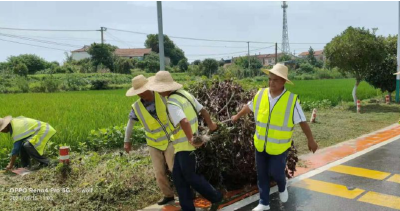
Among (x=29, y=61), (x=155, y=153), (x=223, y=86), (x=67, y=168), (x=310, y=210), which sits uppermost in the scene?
(x=29, y=61)

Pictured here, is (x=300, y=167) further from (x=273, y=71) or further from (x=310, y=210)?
(x=273, y=71)

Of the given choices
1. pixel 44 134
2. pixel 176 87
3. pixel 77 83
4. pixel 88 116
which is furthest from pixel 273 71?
pixel 77 83

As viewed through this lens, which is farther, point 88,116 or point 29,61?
point 29,61

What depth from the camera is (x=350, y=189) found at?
14.4 ft

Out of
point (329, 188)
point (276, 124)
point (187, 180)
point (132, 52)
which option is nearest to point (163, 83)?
point (187, 180)

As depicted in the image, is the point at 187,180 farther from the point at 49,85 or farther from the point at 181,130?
the point at 49,85

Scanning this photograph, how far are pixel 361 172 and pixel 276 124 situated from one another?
2.69 m

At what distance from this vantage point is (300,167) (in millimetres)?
5418

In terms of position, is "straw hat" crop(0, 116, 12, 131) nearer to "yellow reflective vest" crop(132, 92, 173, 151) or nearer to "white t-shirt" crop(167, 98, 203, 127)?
"yellow reflective vest" crop(132, 92, 173, 151)

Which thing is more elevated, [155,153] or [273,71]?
[273,71]

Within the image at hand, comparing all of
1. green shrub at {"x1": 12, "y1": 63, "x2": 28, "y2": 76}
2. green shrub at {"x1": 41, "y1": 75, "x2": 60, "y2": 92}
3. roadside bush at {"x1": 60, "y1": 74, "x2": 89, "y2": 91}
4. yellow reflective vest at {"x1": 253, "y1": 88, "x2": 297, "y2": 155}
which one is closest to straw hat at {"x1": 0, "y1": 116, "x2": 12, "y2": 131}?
yellow reflective vest at {"x1": 253, "y1": 88, "x2": 297, "y2": 155}

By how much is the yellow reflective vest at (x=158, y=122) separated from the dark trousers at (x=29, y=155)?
2.42 metres

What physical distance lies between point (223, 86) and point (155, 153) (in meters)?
1.56

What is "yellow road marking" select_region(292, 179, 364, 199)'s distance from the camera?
4.22m
